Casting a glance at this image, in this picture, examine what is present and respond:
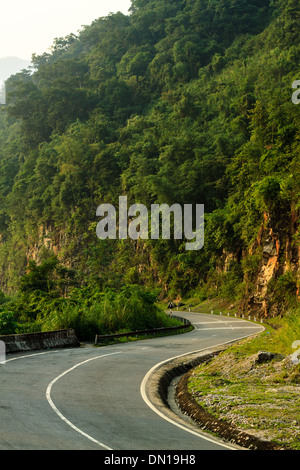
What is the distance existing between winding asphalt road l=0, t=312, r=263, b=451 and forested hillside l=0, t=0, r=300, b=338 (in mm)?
9045

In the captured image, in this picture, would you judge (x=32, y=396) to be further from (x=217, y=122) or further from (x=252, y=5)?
(x=252, y=5)

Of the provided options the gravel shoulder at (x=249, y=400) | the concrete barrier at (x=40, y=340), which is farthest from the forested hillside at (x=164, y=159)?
the gravel shoulder at (x=249, y=400)

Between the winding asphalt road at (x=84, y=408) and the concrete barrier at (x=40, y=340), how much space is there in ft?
2.53

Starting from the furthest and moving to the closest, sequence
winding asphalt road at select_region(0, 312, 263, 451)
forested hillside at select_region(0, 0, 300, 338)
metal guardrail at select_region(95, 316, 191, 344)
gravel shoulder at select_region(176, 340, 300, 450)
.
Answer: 1. forested hillside at select_region(0, 0, 300, 338)
2. metal guardrail at select_region(95, 316, 191, 344)
3. gravel shoulder at select_region(176, 340, 300, 450)
4. winding asphalt road at select_region(0, 312, 263, 451)

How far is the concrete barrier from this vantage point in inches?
770

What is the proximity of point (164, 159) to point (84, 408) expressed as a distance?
56.8 metres

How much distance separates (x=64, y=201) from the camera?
76.1 metres

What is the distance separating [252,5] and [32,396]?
9987 centimetres

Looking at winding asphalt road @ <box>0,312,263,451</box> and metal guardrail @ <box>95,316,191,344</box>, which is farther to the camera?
metal guardrail @ <box>95,316,191,344</box>

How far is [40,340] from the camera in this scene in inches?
837

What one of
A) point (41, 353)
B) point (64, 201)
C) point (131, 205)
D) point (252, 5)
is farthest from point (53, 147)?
point (41, 353)

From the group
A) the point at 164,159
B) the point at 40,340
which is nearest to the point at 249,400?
the point at 40,340

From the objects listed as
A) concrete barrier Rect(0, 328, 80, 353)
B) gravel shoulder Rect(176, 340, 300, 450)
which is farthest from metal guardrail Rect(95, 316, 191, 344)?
gravel shoulder Rect(176, 340, 300, 450)

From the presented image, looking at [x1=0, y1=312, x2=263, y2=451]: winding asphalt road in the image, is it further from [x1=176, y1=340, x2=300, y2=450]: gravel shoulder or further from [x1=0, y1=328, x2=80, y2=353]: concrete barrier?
[x1=0, y1=328, x2=80, y2=353]: concrete barrier
